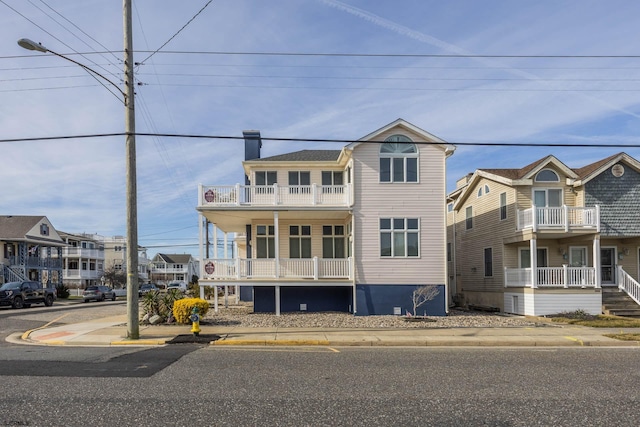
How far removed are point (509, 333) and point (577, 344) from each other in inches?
83.3

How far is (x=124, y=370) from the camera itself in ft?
32.0

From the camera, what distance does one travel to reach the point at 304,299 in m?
23.3

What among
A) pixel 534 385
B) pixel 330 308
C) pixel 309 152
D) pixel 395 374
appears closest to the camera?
pixel 534 385

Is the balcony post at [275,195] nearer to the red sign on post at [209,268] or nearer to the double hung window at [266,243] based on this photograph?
A: the double hung window at [266,243]

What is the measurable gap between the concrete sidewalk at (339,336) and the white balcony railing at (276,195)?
243 inches

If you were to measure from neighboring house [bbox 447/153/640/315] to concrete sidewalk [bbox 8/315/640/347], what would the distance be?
4.84 meters

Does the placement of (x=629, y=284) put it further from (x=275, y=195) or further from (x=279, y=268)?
(x=275, y=195)

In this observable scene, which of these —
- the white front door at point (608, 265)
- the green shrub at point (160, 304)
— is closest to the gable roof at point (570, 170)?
the white front door at point (608, 265)

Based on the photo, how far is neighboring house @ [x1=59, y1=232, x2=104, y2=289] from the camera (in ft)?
219

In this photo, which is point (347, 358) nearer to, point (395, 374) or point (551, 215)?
point (395, 374)

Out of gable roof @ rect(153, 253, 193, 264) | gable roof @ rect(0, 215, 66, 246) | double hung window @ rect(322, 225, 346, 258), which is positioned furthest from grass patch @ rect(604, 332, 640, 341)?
gable roof @ rect(153, 253, 193, 264)

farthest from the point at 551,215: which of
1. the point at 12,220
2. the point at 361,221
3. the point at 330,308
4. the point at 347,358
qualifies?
the point at 12,220

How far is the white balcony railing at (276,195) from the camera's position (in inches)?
855

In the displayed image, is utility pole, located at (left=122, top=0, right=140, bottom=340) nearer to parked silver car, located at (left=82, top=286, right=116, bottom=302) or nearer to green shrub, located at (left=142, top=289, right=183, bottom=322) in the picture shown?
green shrub, located at (left=142, top=289, right=183, bottom=322)
